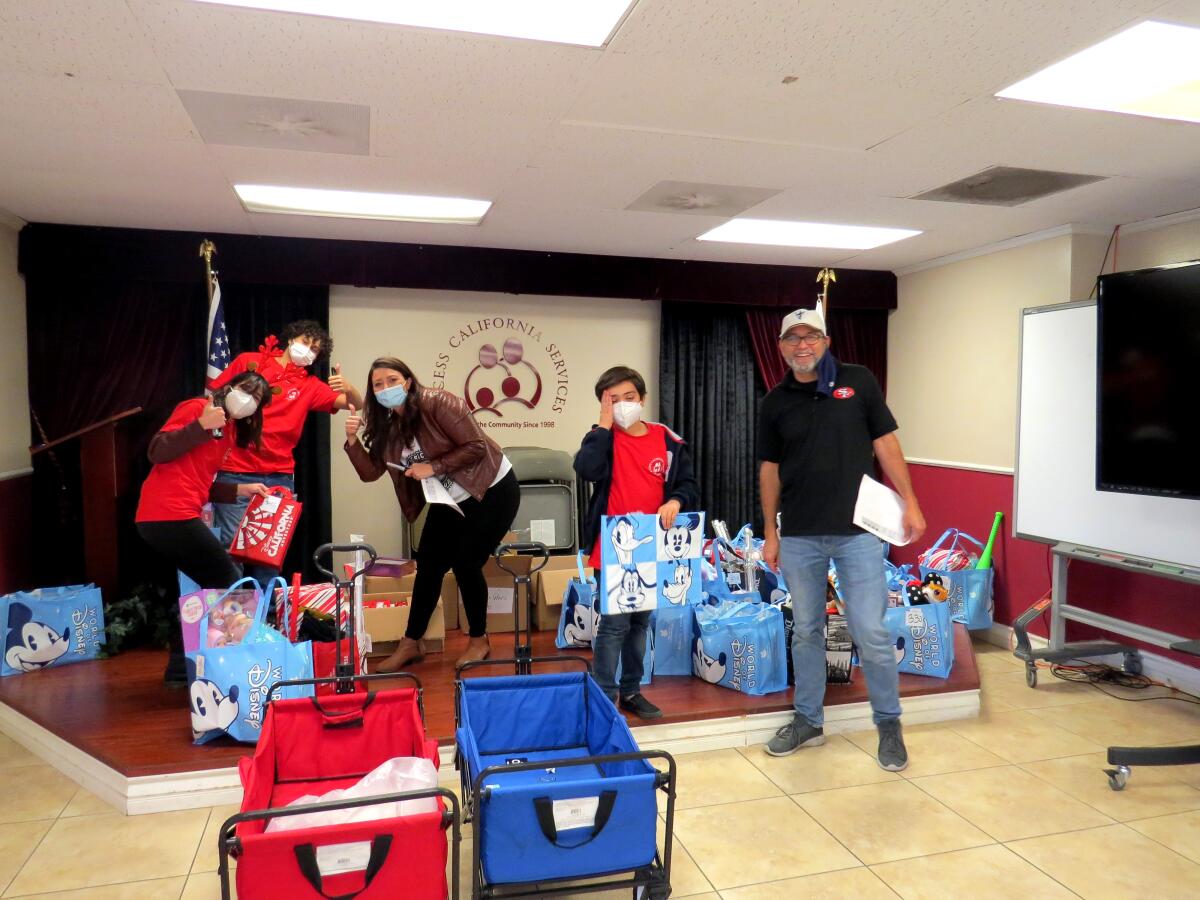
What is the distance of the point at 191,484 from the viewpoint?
3.04 metres

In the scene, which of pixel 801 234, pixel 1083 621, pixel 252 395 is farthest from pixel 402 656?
pixel 1083 621

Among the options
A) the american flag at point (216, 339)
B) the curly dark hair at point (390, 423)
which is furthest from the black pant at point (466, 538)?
the american flag at point (216, 339)

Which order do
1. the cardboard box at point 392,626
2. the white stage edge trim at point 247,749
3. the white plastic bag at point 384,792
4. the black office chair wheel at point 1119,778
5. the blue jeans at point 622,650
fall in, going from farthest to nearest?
the cardboard box at point 392,626 → the blue jeans at point 622,650 → the black office chair wheel at point 1119,778 → the white stage edge trim at point 247,749 → the white plastic bag at point 384,792

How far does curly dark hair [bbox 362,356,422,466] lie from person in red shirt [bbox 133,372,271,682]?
0.40 meters

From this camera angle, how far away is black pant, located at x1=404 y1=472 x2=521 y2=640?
128 inches

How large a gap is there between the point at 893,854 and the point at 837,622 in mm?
1226

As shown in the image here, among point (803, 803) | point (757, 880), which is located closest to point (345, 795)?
point (757, 880)

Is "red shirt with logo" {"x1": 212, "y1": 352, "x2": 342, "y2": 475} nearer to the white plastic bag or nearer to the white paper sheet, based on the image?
the white plastic bag

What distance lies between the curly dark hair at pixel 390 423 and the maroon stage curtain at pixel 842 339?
2.84m

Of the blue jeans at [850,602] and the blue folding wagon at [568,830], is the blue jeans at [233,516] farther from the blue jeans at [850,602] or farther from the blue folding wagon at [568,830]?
the blue jeans at [850,602]

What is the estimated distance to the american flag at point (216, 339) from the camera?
404cm

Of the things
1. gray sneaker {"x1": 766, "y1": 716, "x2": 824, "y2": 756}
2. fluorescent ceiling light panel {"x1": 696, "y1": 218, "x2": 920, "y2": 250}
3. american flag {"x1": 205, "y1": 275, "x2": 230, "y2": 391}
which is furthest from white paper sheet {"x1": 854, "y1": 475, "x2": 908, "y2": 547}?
american flag {"x1": 205, "y1": 275, "x2": 230, "y2": 391}

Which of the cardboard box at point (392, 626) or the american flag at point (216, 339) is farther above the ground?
the american flag at point (216, 339)

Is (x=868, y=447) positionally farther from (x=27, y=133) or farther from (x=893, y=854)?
(x=27, y=133)
